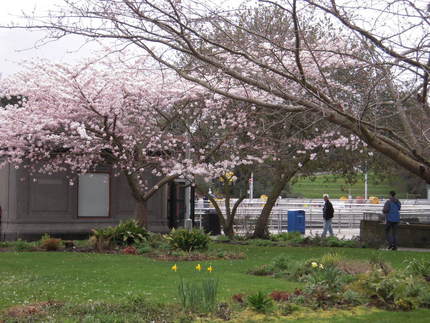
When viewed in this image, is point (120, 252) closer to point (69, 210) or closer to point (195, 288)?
point (69, 210)

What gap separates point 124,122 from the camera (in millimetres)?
19828

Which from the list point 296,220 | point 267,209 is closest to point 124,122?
point 267,209

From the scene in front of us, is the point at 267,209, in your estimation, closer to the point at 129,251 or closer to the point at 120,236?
the point at 120,236

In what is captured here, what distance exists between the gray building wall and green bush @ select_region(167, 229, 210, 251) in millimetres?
6354

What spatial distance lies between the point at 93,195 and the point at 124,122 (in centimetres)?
403

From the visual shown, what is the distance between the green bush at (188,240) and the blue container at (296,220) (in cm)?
1535

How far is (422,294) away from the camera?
9531 millimetres

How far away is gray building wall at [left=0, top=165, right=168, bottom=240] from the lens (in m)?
21.4

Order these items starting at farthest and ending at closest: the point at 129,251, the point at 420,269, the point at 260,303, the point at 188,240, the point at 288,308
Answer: the point at 129,251, the point at 188,240, the point at 420,269, the point at 288,308, the point at 260,303

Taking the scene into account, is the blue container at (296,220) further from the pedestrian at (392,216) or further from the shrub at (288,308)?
the shrub at (288,308)

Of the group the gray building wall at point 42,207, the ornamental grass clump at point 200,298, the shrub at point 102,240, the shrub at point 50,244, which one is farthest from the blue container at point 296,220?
the ornamental grass clump at point 200,298

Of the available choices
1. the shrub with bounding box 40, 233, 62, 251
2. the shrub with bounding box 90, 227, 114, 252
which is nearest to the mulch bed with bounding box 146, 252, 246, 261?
the shrub with bounding box 90, 227, 114, 252

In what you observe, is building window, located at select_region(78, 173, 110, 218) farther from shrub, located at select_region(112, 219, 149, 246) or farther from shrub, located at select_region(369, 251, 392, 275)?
shrub, located at select_region(369, 251, 392, 275)

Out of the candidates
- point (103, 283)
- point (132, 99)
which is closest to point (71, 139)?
point (132, 99)
